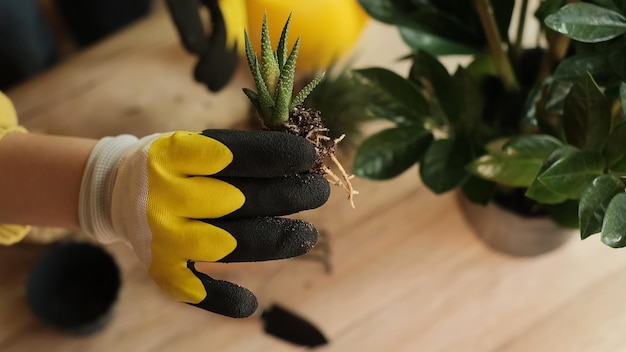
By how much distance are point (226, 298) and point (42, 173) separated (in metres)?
0.21

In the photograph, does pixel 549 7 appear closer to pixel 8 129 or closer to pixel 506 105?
pixel 506 105

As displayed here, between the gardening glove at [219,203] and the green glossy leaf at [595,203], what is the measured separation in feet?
0.63

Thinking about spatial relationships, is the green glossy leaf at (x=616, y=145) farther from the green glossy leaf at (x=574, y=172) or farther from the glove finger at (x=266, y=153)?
the glove finger at (x=266, y=153)

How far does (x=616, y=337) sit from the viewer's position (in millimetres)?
716

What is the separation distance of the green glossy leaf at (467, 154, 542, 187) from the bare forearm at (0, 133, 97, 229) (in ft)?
1.16

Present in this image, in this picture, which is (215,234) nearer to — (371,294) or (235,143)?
(235,143)

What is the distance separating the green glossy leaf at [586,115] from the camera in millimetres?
524

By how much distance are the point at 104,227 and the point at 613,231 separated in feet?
1.34

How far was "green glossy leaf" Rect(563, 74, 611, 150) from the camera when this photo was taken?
524 millimetres

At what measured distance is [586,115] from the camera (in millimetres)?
543

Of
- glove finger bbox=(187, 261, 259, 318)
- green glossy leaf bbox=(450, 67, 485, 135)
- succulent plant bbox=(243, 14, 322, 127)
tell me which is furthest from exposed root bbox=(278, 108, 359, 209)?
green glossy leaf bbox=(450, 67, 485, 135)

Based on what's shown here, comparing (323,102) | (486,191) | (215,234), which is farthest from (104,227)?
(486,191)

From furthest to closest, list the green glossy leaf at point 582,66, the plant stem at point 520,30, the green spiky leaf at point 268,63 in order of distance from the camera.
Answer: the plant stem at point 520,30 → the green glossy leaf at point 582,66 → the green spiky leaf at point 268,63

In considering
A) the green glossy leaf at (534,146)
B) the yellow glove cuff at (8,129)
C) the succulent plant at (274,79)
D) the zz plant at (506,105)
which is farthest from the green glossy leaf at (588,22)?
the yellow glove cuff at (8,129)
